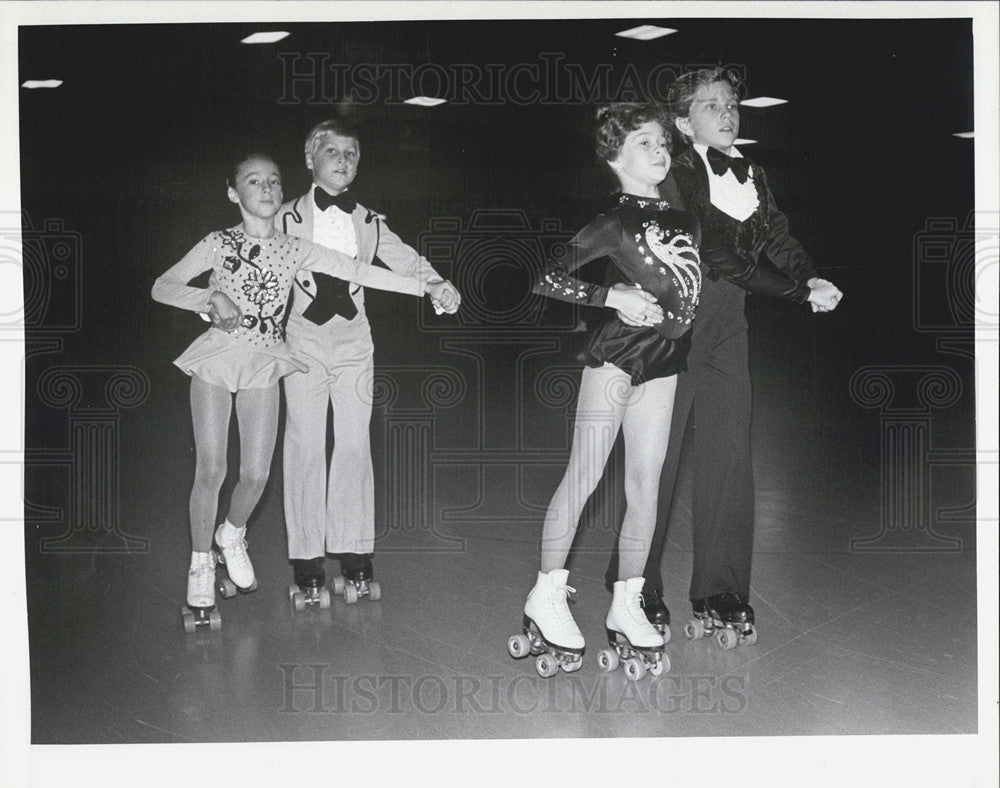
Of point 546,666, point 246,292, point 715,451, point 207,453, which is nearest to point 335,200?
point 246,292

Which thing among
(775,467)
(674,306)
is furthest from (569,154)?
(775,467)

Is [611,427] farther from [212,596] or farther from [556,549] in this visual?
[212,596]

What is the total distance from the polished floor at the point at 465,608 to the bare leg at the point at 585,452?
4 centimetres

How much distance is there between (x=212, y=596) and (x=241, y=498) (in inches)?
10.8

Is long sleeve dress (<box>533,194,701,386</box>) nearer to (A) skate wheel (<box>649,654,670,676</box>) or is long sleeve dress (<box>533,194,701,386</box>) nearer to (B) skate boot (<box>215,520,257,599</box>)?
(A) skate wheel (<box>649,654,670,676</box>)

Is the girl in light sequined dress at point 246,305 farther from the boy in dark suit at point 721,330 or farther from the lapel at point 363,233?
the boy in dark suit at point 721,330

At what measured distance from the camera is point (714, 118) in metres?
2.76

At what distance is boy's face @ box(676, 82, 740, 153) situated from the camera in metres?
2.75

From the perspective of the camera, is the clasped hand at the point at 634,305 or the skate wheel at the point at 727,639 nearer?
the clasped hand at the point at 634,305

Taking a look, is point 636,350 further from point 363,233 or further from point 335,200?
point 335,200

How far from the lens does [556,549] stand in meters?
2.78

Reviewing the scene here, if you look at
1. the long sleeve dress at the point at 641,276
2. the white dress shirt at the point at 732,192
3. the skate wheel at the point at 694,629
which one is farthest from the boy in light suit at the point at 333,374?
the skate wheel at the point at 694,629

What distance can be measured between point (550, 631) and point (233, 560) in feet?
2.84

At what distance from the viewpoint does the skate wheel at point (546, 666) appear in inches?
108
